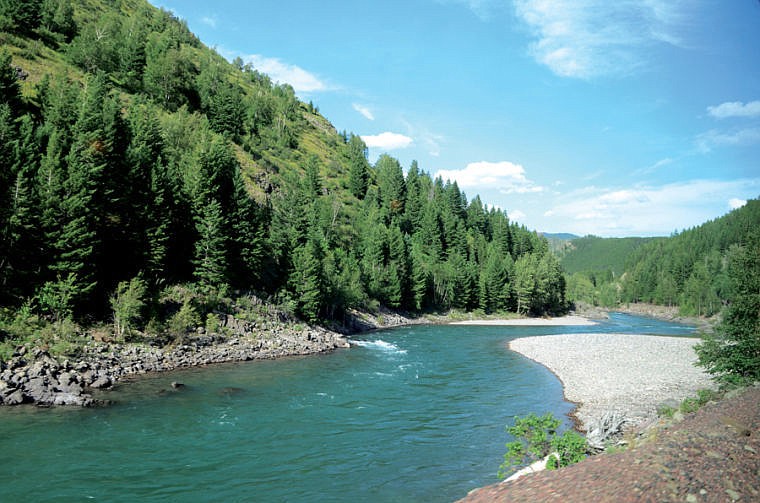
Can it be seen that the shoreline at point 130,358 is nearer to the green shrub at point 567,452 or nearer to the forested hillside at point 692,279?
the green shrub at point 567,452

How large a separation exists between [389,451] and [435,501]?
483 cm

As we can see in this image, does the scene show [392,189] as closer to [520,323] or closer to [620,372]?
[520,323]

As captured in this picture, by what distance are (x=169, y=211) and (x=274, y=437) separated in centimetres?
3032

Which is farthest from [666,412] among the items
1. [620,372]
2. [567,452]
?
[620,372]

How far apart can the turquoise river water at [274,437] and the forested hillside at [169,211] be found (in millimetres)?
12332

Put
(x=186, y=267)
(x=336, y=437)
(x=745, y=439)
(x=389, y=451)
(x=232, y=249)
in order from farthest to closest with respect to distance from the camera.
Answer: (x=232, y=249) < (x=186, y=267) < (x=336, y=437) < (x=389, y=451) < (x=745, y=439)

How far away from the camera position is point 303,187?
9825 centimetres

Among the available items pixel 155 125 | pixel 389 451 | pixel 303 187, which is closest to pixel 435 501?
pixel 389 451

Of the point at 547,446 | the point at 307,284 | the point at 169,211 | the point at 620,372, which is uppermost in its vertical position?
the point at 169,211

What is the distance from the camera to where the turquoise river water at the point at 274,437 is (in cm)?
1498

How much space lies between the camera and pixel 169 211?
4244cm

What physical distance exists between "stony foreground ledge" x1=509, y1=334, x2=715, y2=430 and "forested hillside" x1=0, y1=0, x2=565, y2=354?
2892 centimetres

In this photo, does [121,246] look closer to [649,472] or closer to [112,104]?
[112,104]

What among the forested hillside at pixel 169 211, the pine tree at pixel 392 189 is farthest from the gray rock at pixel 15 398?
the pine tree at pixel 392 189
